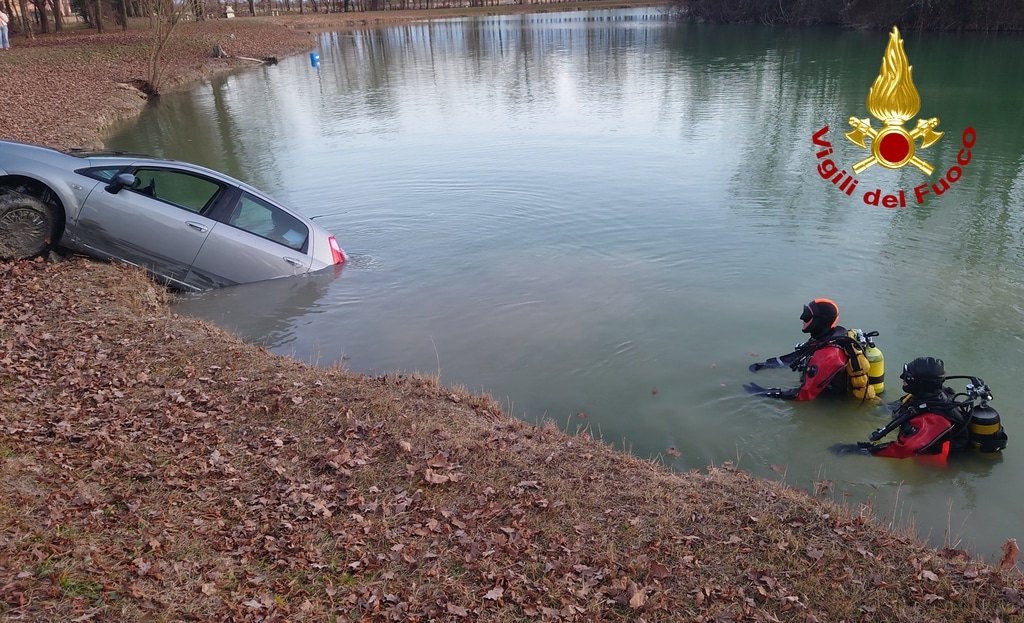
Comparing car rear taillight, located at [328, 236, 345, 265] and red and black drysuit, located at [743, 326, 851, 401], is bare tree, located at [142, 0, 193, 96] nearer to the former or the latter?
car rear taillight, located at [328, 236, 345, 265]

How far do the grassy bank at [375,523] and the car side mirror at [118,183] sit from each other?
270 cm

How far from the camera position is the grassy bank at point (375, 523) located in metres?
4.35

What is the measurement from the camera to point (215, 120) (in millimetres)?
26453

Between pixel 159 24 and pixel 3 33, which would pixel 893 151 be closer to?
pixel 159 24

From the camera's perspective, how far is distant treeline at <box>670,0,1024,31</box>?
146 feet

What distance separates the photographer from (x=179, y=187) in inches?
388

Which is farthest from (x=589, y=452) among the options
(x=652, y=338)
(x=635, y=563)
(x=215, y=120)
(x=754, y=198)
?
(x=215, y=120)

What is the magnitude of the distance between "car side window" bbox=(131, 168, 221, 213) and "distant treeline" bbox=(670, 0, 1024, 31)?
49824 mm

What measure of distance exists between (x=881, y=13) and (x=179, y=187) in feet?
177

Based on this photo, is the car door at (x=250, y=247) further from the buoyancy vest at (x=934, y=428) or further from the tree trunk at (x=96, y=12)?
the tree trunk at (x=96, y=12)

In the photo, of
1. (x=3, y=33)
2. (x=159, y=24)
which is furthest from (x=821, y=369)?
(x=3, y=33)

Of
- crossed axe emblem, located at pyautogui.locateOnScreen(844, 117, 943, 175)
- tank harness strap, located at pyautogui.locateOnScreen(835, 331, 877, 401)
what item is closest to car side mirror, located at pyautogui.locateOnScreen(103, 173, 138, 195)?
tank harness strap, located at pyautogui.locateOnScreen(835, 331, 877, 401)

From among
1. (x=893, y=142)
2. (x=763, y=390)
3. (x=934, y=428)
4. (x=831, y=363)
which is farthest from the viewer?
(x=893, y=142)

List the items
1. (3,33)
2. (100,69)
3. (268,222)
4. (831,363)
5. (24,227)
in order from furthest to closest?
(3,33)
(100,69)
(268,222)
(24,227)
(831,363)
